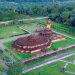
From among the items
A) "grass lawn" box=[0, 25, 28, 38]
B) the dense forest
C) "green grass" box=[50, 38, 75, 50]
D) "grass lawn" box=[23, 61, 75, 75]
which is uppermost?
the dense forest

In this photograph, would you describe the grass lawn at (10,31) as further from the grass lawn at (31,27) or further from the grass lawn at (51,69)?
the grass lawn at (51,69)

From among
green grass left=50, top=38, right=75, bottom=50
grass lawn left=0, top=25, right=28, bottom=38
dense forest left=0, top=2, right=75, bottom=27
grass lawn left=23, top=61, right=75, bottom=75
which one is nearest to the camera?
grass lawn left=23, top=61, right=75, bottom=75

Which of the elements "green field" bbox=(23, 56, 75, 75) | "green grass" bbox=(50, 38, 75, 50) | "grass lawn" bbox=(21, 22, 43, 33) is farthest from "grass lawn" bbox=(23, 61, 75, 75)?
"grass lawn" bbox=(21, 22, 43, 33)

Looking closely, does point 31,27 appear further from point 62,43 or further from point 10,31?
point 62,43

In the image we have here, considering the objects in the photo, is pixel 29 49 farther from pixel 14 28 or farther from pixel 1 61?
pixel 14 28

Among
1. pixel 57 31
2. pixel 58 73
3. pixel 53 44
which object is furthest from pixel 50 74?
pixel 57 31

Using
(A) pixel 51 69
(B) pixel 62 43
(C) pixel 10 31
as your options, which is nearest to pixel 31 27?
(C) pixel 10 31

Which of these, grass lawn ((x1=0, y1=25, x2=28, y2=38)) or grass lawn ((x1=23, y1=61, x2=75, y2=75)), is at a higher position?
grass lawn ((x1=0, y1=25, x2=28, y2=38))

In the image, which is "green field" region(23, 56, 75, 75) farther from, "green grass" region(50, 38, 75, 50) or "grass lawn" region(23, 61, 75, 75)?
"green grass" region(50, 38, 75, 50)

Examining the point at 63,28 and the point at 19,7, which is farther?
the point at 19,7
